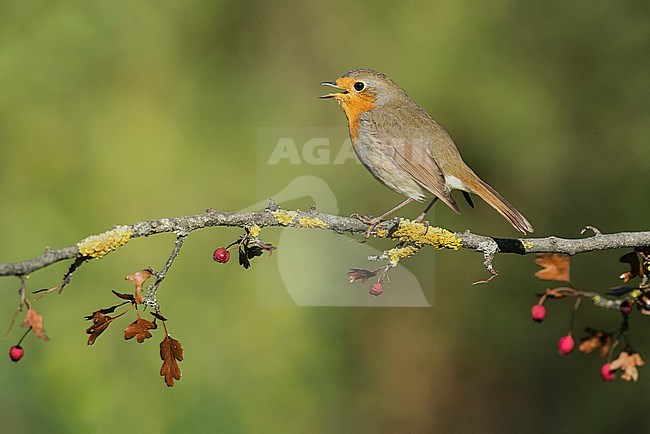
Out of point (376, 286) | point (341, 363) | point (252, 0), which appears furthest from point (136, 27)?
point (376, 286)

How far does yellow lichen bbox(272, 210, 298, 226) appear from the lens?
2178 mm

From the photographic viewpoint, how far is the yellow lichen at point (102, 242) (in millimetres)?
1869

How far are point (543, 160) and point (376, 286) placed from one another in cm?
325

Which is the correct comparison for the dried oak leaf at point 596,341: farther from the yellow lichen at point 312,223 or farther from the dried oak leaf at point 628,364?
the yellow lichen at point 312,223

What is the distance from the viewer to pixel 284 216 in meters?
2.19

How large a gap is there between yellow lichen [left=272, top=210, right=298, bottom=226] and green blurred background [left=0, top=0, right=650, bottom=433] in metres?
2.64

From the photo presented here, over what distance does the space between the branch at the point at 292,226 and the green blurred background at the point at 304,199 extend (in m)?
2.60

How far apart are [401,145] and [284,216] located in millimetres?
1137

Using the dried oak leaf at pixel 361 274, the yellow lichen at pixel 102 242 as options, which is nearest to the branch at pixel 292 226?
the yellow lichen at pixel 102 242

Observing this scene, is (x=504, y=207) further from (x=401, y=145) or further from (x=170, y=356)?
(x=170, y=356)

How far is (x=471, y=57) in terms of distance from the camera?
5789 mm

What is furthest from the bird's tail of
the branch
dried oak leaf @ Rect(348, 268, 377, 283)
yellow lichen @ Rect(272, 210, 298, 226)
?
yellow lichen @ Rect(272, 210, 298, 226)

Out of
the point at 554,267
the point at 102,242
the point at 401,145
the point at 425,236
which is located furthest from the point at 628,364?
the point at 401,145

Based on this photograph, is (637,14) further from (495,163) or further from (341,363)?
(341,363)
